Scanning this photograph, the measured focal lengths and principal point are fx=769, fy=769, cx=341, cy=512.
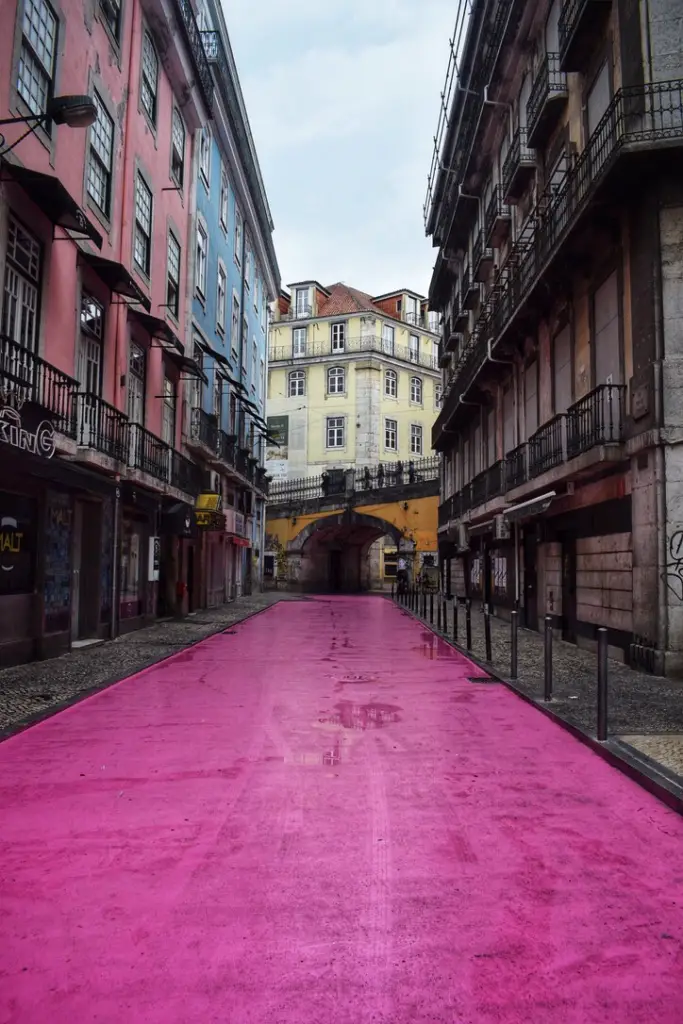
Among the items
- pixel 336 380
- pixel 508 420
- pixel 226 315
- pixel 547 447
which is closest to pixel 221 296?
pixel 226 315

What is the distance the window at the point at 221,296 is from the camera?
25.1 meters

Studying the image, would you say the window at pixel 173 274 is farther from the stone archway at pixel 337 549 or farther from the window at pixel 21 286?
the stone archway at pixel 337 549

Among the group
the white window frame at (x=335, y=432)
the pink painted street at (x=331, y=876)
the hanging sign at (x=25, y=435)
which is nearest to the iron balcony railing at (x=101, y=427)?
the hanging sign at (x=25, y=435)

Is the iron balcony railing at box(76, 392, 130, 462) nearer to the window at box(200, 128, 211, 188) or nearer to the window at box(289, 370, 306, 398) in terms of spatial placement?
the window at box(200, 128, 211, 188)

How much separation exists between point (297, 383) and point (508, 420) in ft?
105

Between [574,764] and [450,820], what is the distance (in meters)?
1.63

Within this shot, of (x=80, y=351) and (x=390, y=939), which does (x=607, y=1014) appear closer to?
(x=390, y=939)

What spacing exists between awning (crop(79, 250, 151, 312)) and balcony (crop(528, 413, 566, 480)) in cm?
801

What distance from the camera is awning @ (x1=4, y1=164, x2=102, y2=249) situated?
982cm

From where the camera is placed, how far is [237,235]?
28.8m

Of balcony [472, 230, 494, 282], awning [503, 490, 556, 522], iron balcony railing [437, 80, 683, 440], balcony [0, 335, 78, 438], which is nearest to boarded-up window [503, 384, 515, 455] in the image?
iron balcony railing [437, 80, 683, 440]

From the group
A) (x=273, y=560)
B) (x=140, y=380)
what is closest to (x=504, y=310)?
(x=140, y=380)

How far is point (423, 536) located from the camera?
37625 millimetres

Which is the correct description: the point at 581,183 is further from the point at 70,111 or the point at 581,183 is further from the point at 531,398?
the point at 70,111
